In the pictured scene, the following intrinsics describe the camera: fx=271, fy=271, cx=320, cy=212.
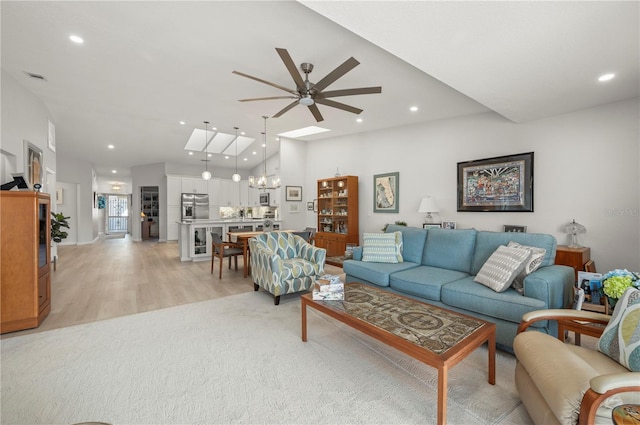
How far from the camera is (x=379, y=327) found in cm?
194

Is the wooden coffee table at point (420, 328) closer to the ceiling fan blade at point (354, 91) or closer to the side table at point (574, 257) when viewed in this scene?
the ceiling fan blade at point (354, 91)

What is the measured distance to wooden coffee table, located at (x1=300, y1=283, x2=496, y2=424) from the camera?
1601 mm

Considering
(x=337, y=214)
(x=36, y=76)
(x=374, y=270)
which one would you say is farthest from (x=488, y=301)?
(x=36, y=76)

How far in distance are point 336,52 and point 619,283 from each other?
310 centimetres

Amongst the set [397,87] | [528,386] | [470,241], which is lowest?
[528,386]

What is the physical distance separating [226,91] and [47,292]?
137 inches

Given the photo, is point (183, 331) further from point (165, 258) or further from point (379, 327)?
point (165, 258)

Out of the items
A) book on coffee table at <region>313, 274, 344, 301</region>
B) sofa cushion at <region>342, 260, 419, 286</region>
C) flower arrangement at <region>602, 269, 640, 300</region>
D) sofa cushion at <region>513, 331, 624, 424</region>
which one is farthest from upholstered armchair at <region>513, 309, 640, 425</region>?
sofa cushion at <region>342, 260, 419, 286</region>

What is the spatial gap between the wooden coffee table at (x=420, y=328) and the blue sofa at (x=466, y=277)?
501mm

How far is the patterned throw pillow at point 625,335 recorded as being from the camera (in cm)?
135

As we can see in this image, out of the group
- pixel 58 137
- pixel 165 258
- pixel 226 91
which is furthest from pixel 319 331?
pixel 58 137

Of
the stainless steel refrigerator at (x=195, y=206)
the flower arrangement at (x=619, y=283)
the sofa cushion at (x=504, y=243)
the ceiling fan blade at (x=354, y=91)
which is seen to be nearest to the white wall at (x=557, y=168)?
the sofa cushion at (x=504, y=243)

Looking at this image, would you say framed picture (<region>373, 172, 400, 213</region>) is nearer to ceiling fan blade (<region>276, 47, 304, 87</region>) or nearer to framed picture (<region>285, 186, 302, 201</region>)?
framed picture (<region>285, 186, 302, 201</region>)

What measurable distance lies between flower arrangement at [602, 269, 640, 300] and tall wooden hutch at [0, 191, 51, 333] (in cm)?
504
